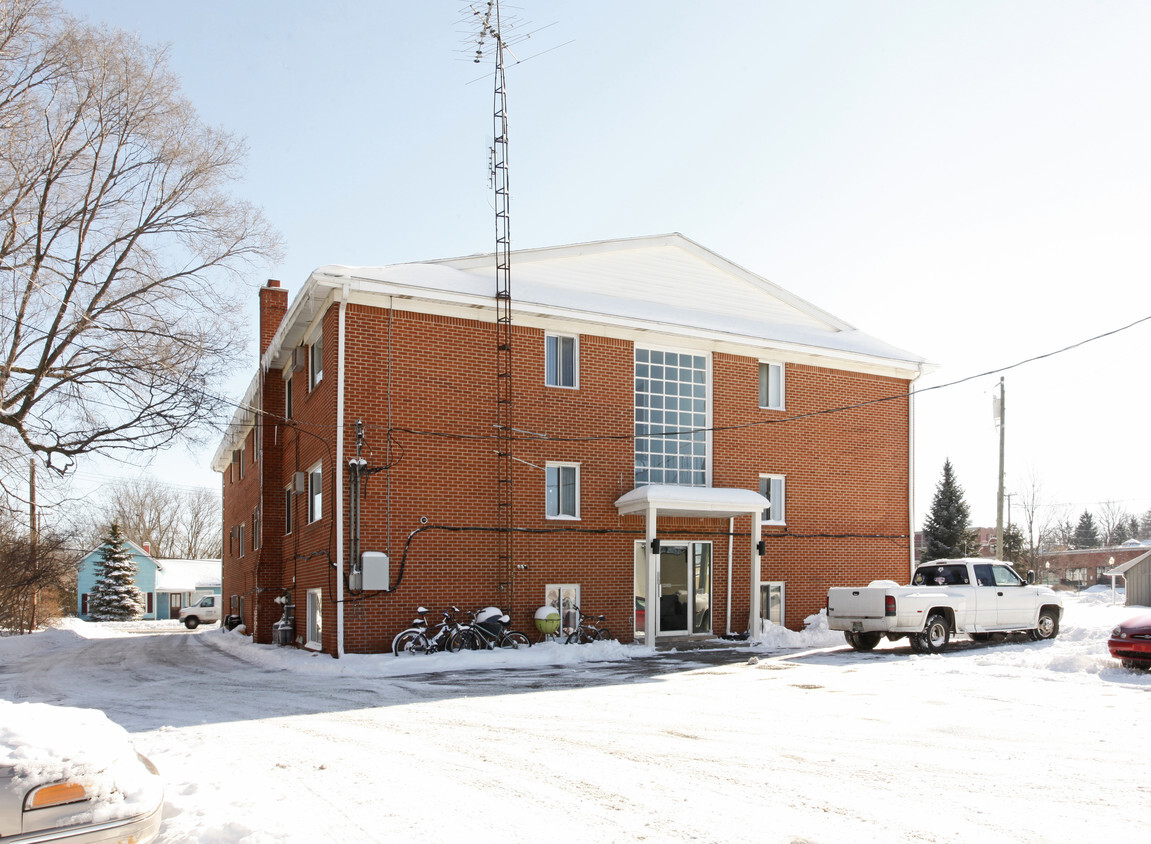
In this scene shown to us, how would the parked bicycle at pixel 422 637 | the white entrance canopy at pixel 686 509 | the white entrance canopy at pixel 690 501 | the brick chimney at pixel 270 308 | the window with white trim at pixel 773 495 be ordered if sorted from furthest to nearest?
the brick chimney at pixel 270 308 < the window with white trim at pixel 773 495 < the white entrance canopy at pixel 690 501 < the white entrance canopy at pixel 686 509 < the parked bicycle at pixel 422 637

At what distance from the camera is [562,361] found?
20.8m

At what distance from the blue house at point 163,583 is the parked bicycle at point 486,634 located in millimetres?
56267

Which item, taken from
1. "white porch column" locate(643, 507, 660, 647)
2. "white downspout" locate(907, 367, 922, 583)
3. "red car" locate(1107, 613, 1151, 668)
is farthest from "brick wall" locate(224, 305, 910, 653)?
"red car" locate(1107, 613, 1151, 668)

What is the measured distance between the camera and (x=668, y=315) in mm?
22188

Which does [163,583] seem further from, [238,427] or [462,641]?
[462,641]

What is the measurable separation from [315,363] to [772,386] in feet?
35.5

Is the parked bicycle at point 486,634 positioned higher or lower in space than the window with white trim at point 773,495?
lower

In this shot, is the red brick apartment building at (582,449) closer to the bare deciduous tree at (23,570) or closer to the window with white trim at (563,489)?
the window with white trim at (563,489)

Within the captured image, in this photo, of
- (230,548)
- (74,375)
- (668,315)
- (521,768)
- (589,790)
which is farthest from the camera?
(230,548)

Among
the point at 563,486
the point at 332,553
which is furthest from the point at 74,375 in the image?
the point at 563,486

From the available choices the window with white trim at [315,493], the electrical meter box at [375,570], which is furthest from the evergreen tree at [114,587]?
the electrical meter box at [375,570]

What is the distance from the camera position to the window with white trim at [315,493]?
66.5 ft

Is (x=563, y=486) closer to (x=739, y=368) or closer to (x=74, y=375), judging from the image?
(x=739, y=368)

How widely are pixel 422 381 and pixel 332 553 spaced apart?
12.4 ft
